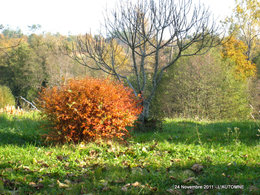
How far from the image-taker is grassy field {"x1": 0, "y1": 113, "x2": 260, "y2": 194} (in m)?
3.16

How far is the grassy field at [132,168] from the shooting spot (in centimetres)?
316

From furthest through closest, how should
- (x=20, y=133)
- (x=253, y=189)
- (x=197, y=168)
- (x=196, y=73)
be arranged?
(x=196, y=73) → (x=20, y=133) → (x=197, y=168) → (x=253, y=189)

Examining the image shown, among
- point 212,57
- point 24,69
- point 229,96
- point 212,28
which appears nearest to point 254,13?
point 212,57

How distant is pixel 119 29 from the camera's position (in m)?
7.04

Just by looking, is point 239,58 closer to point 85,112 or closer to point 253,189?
point 85,112

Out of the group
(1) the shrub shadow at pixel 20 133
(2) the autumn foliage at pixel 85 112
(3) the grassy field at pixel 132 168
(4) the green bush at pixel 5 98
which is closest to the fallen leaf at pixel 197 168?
(3) the grassy field at pixel 132 168

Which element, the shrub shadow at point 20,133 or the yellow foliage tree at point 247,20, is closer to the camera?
the shrub shadow at point 20,133

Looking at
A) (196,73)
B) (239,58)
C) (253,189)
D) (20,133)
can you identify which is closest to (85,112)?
(20,133)

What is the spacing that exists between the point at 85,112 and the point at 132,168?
197 cm

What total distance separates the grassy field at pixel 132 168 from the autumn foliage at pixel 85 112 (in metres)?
0.30

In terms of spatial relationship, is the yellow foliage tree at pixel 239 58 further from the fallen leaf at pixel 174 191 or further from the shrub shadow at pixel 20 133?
the fallen leaf at pixel 174 191

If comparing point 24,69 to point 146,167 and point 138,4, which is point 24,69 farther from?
point 146,167

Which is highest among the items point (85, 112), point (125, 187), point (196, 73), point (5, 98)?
point (196, 73)

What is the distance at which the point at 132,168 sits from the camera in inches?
150
